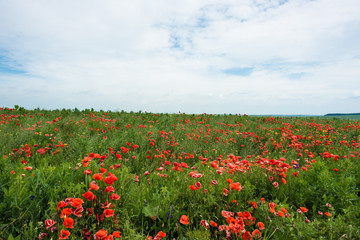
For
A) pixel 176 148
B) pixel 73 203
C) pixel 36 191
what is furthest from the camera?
pixel 176 148

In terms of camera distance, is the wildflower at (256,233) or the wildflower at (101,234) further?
the wildflower at (256,233)

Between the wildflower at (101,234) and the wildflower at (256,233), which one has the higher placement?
the wildflower at (101,234)

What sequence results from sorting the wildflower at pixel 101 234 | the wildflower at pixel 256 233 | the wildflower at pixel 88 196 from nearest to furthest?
the wildflower at pixel 101 234 < the wildflower at pixel 88 196 < the wildflower at pixel 256 233

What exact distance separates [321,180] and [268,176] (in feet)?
2.52

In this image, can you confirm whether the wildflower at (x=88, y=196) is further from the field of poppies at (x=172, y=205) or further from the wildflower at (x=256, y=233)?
the wildflower at (x=256, y=233)

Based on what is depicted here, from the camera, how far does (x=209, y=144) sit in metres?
6.78

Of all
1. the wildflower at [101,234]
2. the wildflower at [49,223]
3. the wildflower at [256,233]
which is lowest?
A: the wildflower at [256,233]

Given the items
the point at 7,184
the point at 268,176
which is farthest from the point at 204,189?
the point at 7,184

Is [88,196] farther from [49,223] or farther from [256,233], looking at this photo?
[256,233]

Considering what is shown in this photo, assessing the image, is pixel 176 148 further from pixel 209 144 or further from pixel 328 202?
pixel 328 202

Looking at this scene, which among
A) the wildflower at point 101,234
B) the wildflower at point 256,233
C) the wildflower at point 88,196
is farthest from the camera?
the wildflower at point 256,233

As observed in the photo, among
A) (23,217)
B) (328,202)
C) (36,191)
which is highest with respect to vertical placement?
(36,191)

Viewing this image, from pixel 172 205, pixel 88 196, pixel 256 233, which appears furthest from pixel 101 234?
pixel 256 233

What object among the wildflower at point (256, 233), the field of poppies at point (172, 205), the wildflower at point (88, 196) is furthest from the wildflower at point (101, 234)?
the wildflower at point (256, 233)
